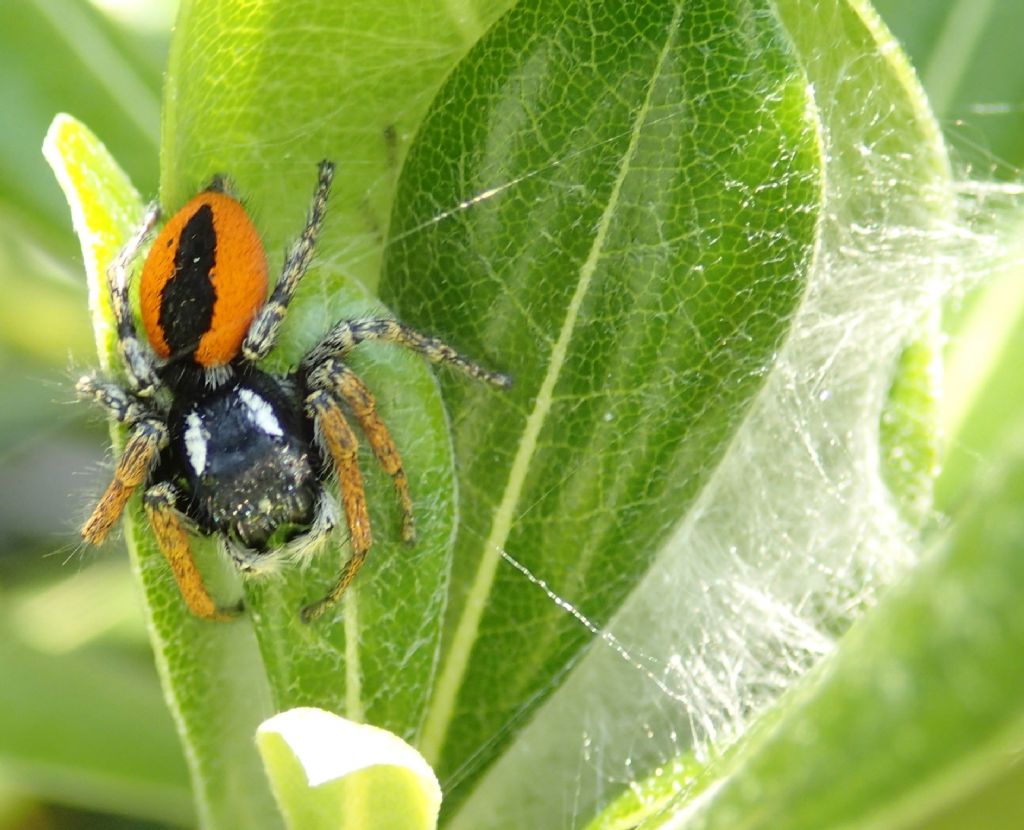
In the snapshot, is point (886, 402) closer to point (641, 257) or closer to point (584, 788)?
point (641, 257)

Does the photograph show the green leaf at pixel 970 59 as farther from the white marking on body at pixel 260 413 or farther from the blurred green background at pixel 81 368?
the white marking on body at pixel 260 413

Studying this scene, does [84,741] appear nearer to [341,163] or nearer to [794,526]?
[341,163]

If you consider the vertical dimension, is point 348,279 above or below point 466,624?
above

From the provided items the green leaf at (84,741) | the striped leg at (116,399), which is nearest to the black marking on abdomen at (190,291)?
the striped leg at (116,399)

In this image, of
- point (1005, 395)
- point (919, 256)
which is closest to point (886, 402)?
point (919, 256)

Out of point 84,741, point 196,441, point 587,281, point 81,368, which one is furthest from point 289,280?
point 84,741

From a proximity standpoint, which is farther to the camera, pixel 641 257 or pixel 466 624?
pixel 466 624
